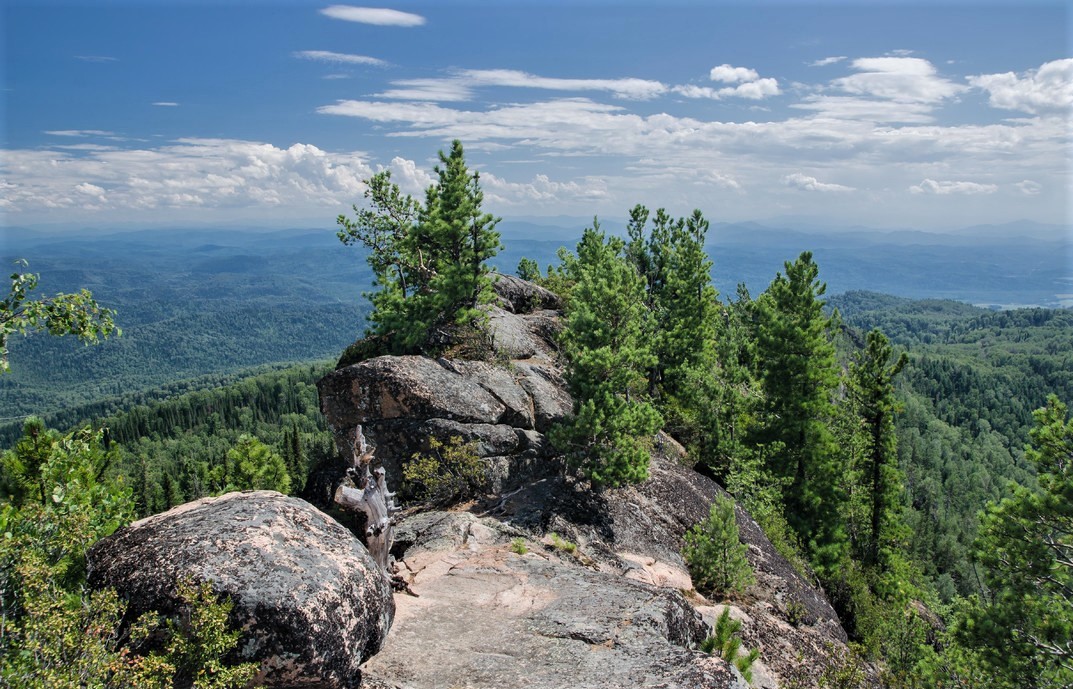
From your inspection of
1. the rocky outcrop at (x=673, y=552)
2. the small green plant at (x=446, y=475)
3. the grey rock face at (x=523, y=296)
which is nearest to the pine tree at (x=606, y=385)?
the rocky outcrop at (x=673, y=552)

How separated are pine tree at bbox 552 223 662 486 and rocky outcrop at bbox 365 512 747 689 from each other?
479 centimetres

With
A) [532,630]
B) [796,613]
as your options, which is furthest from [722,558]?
[532,630]

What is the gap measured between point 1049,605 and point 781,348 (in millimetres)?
15227

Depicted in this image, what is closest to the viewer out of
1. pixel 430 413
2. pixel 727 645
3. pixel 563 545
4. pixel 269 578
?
pixel 269 578

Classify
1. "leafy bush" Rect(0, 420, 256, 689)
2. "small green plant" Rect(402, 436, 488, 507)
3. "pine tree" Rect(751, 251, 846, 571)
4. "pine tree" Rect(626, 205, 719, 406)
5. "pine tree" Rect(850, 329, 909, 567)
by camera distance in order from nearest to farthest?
"leafy bush" Rect(0, 420, 256, 689) → "small green plant" Rect(402, 436, 488, 507) → "pine tree" Rect(751, 251, 846, 571) → "pine tree" Rect(850, 329, 909, 567) → "pine tree" Rect(626, 205, 719, 406)

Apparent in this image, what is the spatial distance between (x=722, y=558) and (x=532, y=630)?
973 cm

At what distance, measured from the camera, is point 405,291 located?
35781 millimetres

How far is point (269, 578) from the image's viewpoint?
9.93 metres

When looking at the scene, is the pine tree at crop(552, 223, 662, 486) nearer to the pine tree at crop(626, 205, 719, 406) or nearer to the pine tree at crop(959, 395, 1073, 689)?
the pine tree at crop(959, 395, 1073, 689)

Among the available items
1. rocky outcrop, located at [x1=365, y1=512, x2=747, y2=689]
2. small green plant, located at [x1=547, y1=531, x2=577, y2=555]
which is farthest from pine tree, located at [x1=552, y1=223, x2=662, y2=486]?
rocky outcrop, located at [x1=365, y1=512, x2=747, y2=689]

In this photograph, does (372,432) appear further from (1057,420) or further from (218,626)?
(1057,420)

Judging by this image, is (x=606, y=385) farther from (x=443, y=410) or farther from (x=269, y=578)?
(x=269, y=578)

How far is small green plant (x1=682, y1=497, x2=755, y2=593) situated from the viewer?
2016 cm

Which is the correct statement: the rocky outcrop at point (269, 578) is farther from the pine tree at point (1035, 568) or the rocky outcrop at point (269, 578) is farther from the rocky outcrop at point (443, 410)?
the pine tree at point (1035, 568)
